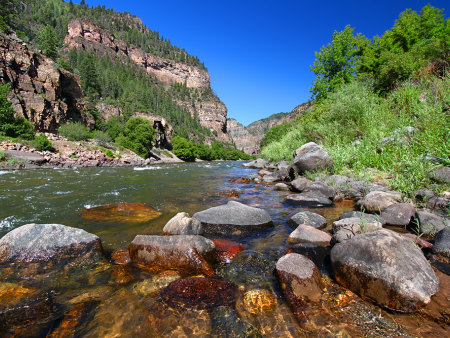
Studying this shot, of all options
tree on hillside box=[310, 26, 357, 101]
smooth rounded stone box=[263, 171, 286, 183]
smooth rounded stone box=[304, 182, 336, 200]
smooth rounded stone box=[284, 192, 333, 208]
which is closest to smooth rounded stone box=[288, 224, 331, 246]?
smooth rounded stone box=[284, 192, 333, 208]

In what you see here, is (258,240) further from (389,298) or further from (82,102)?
(82,102)

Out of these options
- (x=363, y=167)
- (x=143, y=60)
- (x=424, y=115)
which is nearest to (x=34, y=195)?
(x=363, y=167)

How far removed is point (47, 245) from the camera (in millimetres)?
3846

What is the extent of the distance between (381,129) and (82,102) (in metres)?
60.8

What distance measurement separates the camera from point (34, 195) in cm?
929

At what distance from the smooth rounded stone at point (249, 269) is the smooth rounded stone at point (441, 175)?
499 cm

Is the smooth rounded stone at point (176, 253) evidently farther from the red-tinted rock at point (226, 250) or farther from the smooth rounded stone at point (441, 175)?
the smooth rounded stone at point (441, 175)

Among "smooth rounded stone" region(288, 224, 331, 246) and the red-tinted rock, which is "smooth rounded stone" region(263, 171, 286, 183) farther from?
the red-tinted rock

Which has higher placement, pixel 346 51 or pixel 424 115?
pixel 346 51

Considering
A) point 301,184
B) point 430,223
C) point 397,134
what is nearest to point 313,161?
point 301,184

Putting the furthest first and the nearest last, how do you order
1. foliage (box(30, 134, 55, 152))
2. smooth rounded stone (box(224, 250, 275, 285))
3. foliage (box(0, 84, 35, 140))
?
foliage (box(30, 134, 55, 152)) < foliage (box(0, 84, 35, 140)) < smooth rounded stone (box(224, 250, 275, 285))

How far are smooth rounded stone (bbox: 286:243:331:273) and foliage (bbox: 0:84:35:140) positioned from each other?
131 ft

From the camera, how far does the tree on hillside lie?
21.7 meters

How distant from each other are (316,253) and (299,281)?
3.84 feet
